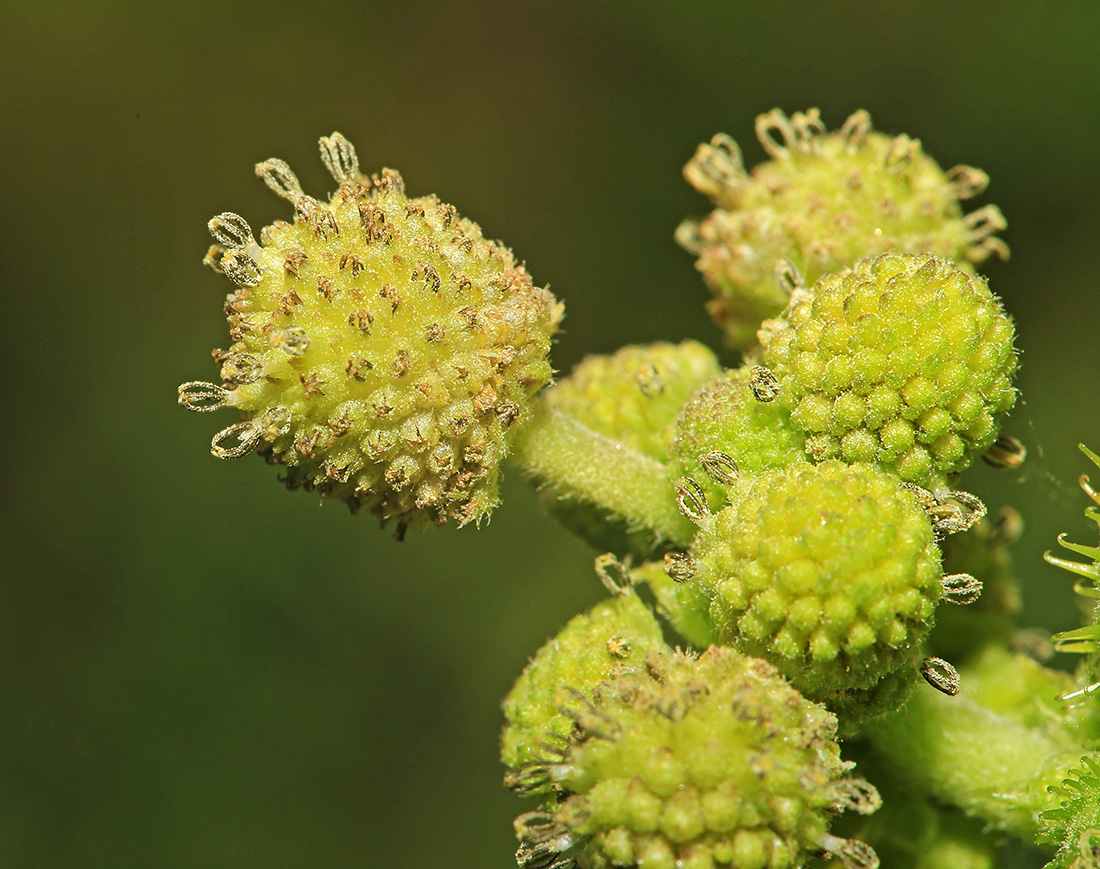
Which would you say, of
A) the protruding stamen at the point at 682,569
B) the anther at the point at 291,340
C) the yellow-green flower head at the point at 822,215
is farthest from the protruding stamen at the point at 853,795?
the yellow-green flower head at the point at 822,215

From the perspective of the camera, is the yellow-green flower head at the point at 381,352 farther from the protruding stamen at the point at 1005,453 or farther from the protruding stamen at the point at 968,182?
the protruding stamen at the point at 968,182

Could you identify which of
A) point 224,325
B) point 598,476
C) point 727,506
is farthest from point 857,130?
point 224,325

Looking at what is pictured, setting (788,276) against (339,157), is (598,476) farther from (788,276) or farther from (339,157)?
(339,157)

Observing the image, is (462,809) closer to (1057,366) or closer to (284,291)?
(1057,366)

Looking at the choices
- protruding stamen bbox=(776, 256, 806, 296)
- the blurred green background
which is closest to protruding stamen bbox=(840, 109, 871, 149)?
protruding stamen bbox=(776, 256, 806, 296)

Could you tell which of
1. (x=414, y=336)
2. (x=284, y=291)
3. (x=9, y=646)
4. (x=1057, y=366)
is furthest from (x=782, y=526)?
(x=9, y=646)
